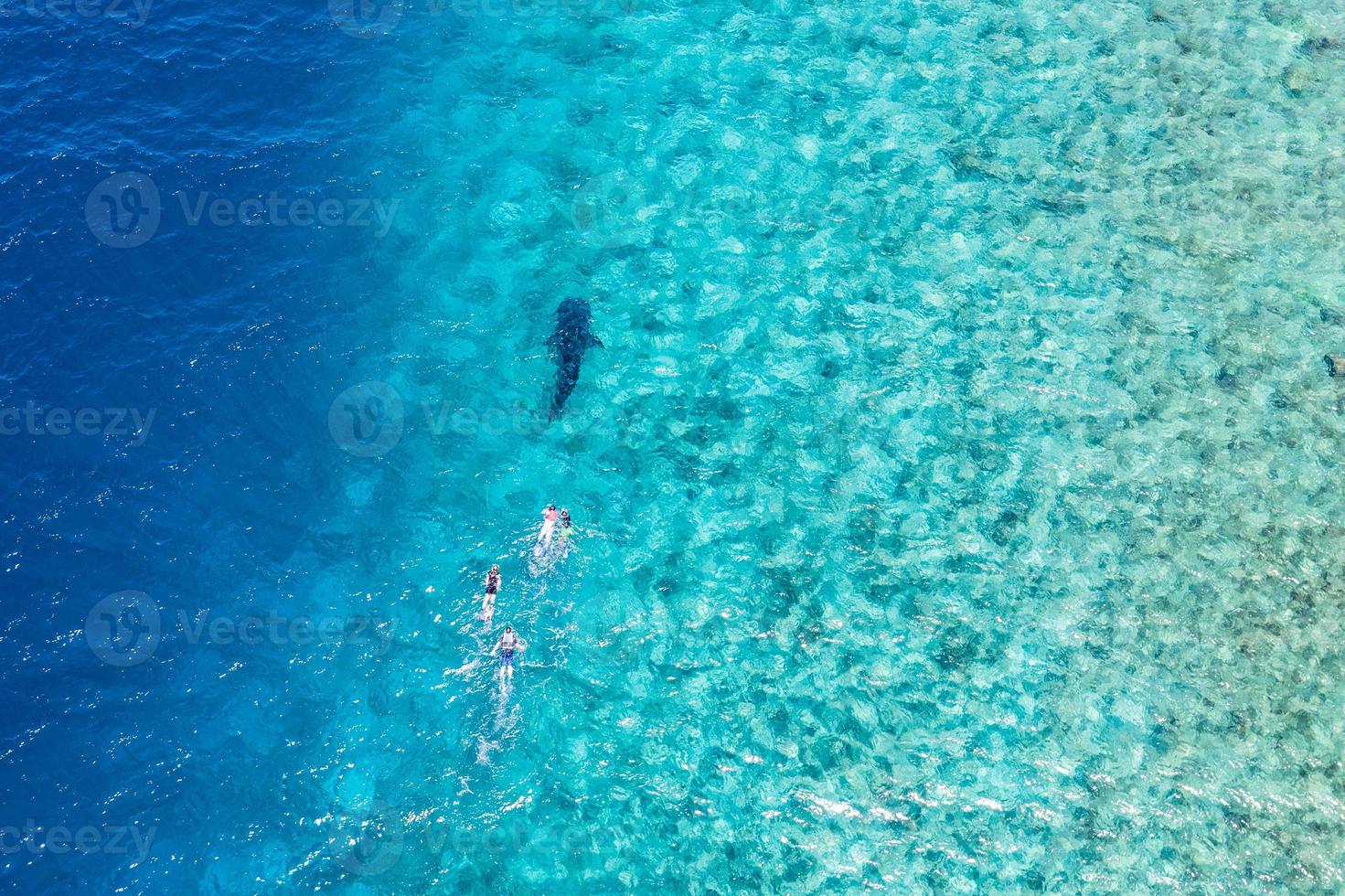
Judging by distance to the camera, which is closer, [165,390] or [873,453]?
[873,453]

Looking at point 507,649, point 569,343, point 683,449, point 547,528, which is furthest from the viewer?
point 569,343

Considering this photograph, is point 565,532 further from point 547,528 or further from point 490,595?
point 490,595

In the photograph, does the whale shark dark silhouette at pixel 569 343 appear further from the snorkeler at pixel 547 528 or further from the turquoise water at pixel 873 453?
the snorkeler at pixel 547 528

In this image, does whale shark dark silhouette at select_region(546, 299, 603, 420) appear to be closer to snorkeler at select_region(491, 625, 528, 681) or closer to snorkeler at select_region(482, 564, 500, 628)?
snorkeler at select_region(482, 564, 500, 628)

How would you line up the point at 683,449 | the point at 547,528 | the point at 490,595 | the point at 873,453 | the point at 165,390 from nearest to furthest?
the point at 490,595 → the point at 547,528 → the point at 873,453 → the point at 683,449 → the point at 165,390

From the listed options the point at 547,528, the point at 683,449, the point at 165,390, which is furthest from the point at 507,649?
the point at 165,390

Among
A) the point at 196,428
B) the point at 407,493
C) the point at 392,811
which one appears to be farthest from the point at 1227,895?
the point at 196,428

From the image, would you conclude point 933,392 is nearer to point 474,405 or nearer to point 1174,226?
point 1174,226
